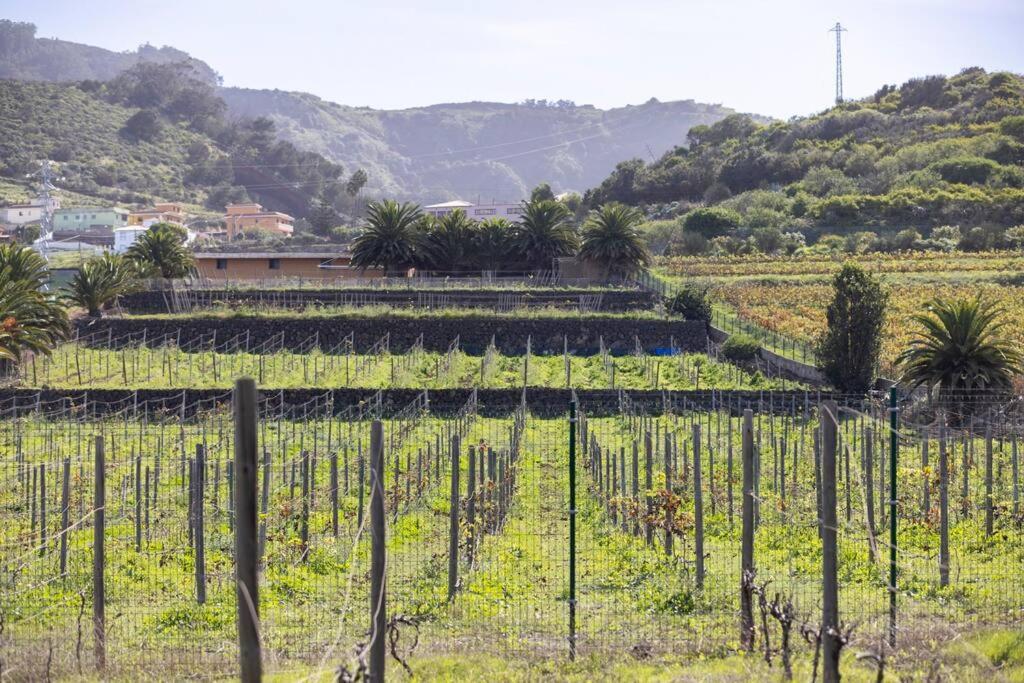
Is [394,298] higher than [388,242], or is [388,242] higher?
[388,242]

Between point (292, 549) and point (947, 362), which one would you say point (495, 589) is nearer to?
point (292, 549)

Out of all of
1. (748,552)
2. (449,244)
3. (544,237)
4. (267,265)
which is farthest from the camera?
(267,265)

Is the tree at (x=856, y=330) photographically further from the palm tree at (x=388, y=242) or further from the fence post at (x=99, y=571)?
the fence post at (x=99, y=571)

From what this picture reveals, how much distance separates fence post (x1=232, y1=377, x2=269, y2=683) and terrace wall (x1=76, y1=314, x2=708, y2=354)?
128ft

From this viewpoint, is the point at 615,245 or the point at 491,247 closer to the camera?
the point at 615,245

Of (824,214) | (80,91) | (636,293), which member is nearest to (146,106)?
(80,91)

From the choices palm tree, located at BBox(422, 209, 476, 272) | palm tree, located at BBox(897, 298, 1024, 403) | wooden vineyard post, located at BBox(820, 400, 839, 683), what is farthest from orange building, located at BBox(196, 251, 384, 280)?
wooden vineyard post, located at BBox(820, 400, 839, 683)


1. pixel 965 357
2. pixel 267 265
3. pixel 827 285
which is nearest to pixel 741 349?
pixel 965 357

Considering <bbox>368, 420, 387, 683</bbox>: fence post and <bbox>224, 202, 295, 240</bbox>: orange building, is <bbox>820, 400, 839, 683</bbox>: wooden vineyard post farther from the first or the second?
<bbox>224, 202, 295, 240</bbox>: orange building

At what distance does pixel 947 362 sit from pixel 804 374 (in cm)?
921

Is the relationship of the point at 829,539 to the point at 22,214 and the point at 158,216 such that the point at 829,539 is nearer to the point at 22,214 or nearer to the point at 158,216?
the point at 158,216

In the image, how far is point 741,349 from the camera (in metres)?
41.5

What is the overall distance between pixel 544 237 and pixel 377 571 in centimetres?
4879

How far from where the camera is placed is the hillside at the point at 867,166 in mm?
78188
